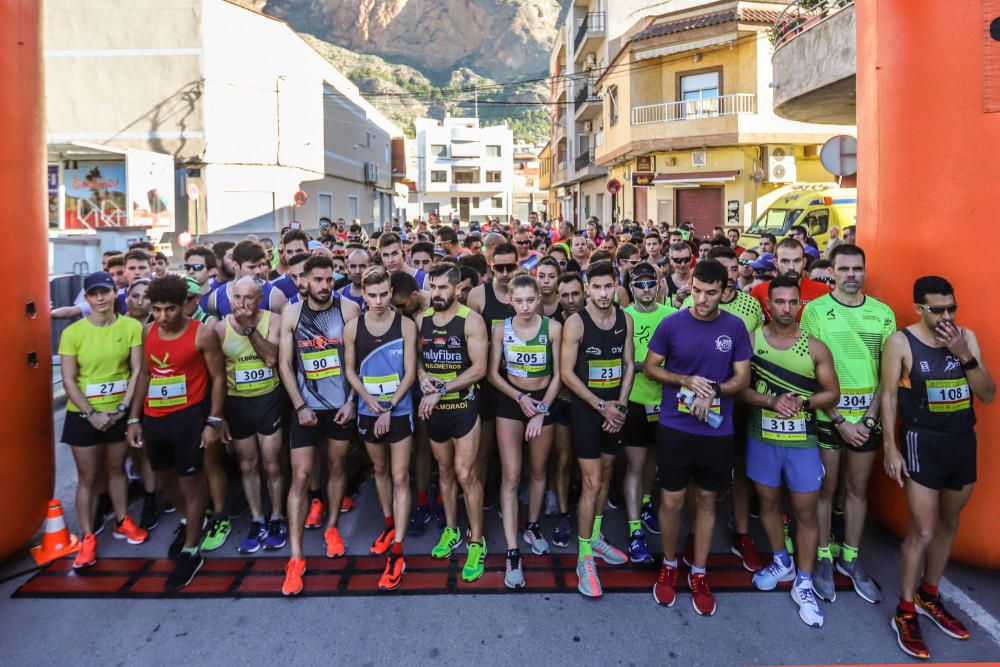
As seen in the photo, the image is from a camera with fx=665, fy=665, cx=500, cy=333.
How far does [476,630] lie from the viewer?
3.83 metres

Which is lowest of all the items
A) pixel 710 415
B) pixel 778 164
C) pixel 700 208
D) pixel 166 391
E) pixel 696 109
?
pixel 710 415

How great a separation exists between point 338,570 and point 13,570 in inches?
88.2

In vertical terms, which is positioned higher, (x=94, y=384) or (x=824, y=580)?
(x=94, y=384)

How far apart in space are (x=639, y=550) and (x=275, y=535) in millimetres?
2641

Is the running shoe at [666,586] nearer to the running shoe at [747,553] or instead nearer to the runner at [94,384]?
the running shoe at [747,553]

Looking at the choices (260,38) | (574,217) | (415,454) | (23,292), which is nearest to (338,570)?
(415,454)

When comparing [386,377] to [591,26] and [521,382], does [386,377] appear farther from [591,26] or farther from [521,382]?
[591,26]

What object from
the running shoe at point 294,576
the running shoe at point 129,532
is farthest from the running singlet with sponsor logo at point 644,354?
the running shoe at point 129,532

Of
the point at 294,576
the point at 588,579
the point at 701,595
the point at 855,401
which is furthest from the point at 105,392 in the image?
the point at 855,401

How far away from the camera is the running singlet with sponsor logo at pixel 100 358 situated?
4.65 m

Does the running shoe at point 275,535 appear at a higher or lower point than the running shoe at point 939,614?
higher

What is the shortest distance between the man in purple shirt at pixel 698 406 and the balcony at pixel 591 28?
3167 cm

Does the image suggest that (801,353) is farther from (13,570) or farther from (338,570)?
(13,570)

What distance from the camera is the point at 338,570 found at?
14.8 feet
